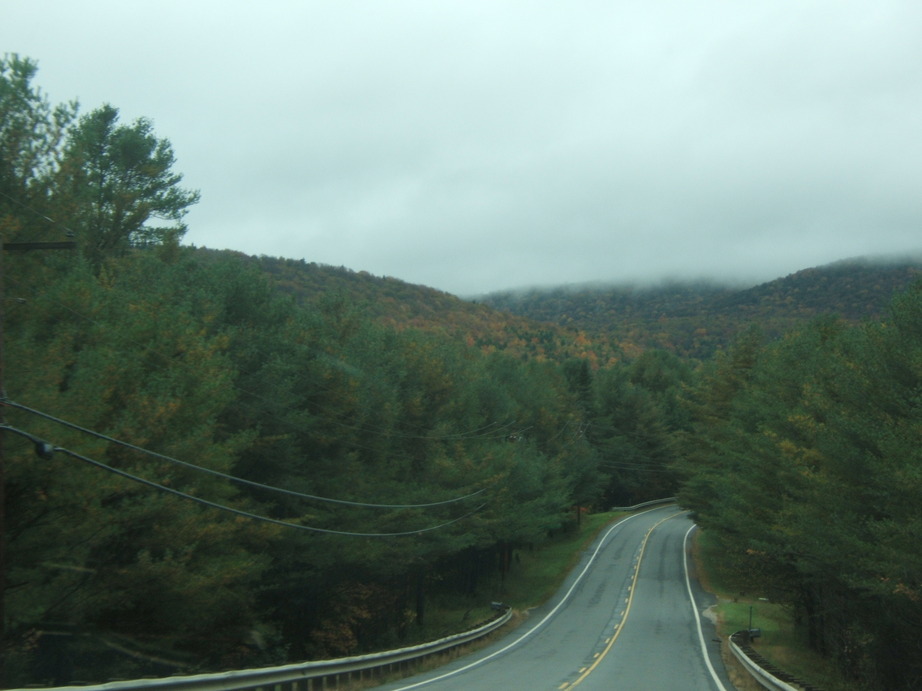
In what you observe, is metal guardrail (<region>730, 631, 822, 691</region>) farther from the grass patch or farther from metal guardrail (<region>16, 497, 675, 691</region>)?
the grass patch

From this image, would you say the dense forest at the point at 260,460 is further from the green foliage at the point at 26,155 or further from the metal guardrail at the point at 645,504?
the metal guardrail at the point at 645,504

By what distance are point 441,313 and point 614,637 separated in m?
109

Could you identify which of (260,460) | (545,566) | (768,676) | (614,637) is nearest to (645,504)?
(545,566)

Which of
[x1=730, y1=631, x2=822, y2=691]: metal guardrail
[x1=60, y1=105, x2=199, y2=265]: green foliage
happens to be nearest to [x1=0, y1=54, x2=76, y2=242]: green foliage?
[x1=60, y1=105, x2=199, y2=265]: green foliage

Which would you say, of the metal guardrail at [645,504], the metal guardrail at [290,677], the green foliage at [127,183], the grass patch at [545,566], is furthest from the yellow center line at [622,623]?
the green foliage at [127,183]

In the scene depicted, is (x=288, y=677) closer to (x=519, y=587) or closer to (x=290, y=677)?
(x=290, y=677)

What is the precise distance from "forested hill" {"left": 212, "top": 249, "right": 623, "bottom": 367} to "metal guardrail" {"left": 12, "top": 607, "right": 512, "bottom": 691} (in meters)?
78.3

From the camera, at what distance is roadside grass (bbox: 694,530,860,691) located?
25484 millimetres

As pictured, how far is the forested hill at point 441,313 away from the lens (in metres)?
113

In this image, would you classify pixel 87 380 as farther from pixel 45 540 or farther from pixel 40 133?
pixel 40 133

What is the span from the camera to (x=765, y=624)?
41500 mm

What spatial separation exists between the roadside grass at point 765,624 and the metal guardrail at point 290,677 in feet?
32.8

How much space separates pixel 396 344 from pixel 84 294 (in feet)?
71.5

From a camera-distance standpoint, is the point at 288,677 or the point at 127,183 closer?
the point at 288,677
